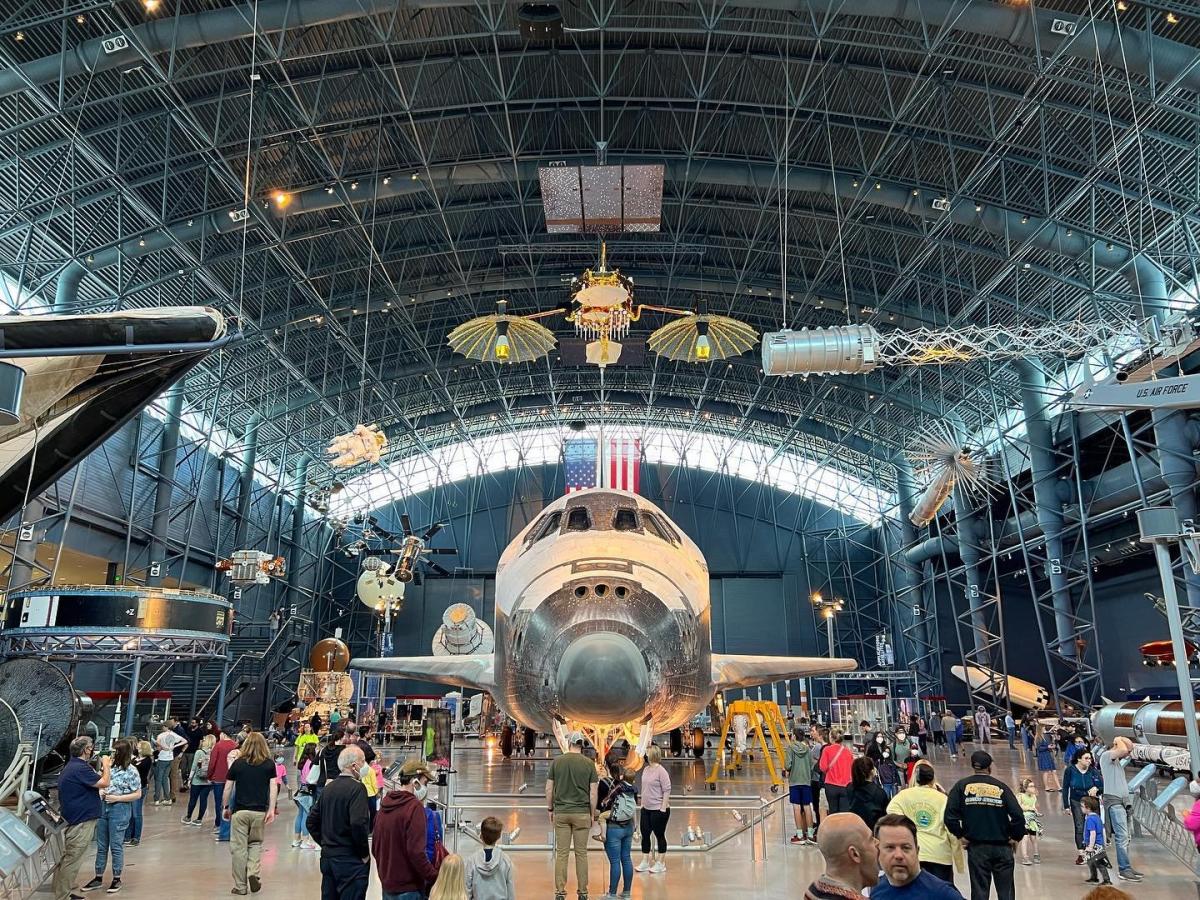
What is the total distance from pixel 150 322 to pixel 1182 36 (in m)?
18.9

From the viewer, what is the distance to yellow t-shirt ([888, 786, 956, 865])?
18.7 ft

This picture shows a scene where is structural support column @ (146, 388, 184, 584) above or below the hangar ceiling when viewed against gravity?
below

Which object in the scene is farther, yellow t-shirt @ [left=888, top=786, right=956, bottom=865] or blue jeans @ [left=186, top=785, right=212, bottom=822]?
blue jeans @ [left=186, top=785, right=212, bottom=822]

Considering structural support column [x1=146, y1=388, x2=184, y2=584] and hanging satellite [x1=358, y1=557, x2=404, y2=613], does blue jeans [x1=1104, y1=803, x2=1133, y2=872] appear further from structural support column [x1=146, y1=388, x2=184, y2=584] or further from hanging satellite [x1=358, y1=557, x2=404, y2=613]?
structural support column [x1=146, y1=388, x2=184, y2=584]

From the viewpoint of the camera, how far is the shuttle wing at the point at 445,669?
13.5 metres

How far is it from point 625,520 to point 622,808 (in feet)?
12.9

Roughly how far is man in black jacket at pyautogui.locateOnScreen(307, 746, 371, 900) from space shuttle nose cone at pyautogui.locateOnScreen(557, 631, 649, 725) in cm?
256

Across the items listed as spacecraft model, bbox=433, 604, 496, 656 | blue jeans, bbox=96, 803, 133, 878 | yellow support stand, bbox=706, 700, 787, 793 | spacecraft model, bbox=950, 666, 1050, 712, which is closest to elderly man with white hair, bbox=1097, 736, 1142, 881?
yellow support stand, bbox=706, 700, 787, 793

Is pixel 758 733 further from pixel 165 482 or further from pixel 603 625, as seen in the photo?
pixel 165 482

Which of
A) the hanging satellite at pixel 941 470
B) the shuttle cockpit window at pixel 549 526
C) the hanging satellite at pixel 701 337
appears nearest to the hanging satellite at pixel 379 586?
the hanging satellite at pixel 701 337

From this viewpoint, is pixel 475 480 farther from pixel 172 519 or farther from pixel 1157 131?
pixel 1157 131

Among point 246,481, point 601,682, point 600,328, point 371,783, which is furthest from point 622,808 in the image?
point 246,481

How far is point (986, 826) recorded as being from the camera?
538cm

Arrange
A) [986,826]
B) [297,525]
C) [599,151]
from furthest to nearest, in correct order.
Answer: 1. [297,525]
2. [599,151]
3. [986,826]
